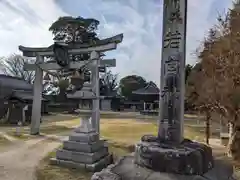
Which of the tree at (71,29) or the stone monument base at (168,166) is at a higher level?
the tree at (71,29)

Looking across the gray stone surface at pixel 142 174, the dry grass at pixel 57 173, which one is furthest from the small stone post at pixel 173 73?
the dry grass at pixel 57 173

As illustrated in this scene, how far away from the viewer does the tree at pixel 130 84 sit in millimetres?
49725

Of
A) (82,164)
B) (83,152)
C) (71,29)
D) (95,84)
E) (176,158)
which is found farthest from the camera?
(71,29)

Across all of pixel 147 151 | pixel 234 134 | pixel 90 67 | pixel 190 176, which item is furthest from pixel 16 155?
pixel 234 134

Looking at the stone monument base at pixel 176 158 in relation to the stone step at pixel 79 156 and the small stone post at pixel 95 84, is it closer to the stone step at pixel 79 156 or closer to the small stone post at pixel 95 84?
the stone step at pixel 79 156

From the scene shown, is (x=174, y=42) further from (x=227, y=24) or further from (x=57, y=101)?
(x=57, y=101)

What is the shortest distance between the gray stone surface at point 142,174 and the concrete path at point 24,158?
3.02 m

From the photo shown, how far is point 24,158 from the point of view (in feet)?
28.7

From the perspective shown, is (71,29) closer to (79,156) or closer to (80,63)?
(80,63)

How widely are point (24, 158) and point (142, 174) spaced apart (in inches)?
228

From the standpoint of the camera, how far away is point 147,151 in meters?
4.62

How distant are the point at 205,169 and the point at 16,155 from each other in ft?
23.3

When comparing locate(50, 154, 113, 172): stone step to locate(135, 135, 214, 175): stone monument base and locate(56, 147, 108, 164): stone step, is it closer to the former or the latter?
locate(56, 147, 108, 164): stone step

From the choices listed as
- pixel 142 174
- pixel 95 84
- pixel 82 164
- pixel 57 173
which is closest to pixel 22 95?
pixel 95 84
